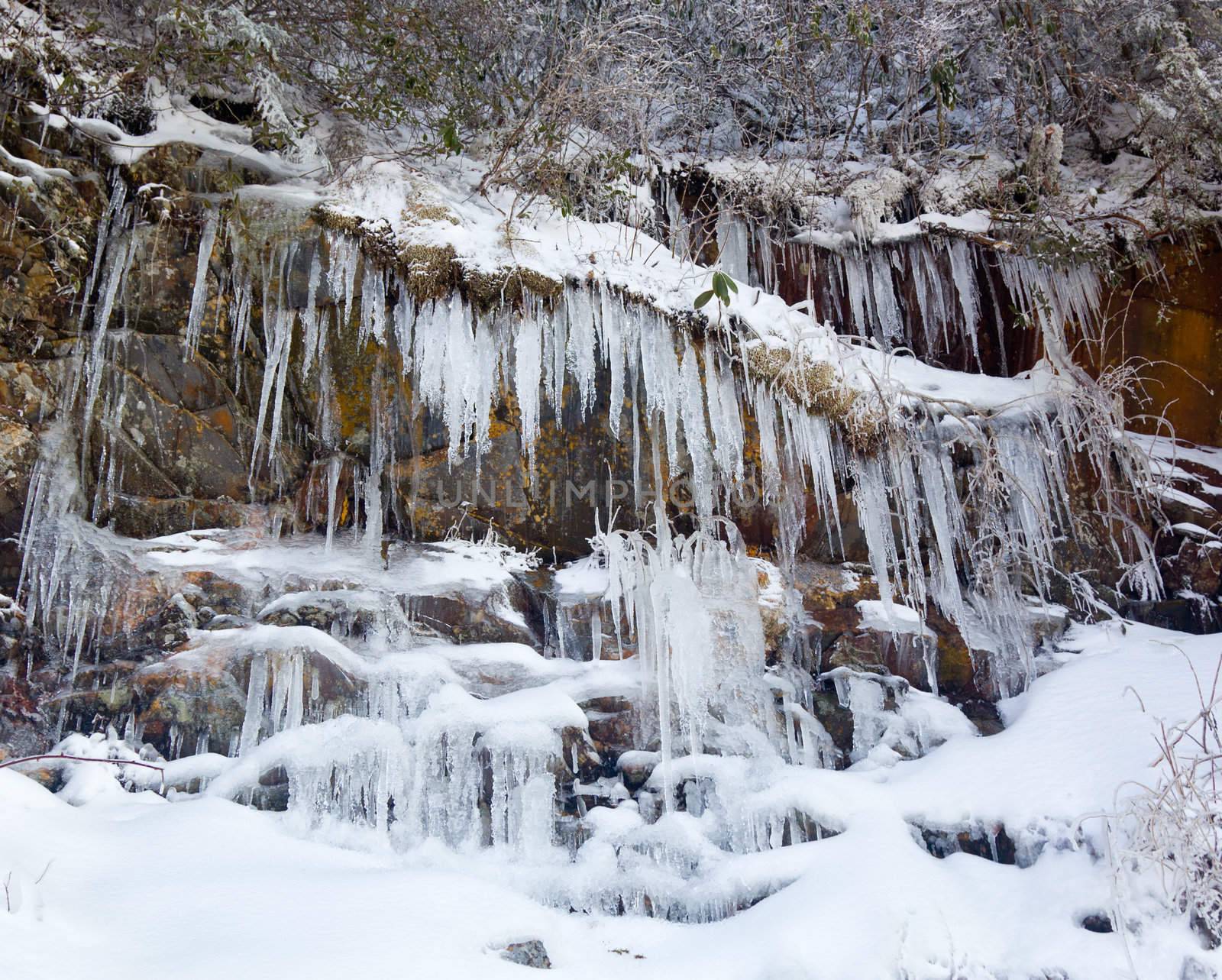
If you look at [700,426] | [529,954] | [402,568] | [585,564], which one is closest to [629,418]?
[700,426]

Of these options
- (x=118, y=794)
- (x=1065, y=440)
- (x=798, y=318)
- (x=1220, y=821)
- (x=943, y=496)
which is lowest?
(x=1220, y=821)

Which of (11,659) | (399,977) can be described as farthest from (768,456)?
(11,659)

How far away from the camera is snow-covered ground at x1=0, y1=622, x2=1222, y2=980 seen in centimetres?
296

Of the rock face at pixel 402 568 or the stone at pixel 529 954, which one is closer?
the stone at pixel 529 954

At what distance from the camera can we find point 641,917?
381cm

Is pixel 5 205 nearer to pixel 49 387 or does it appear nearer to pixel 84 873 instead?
pixel 49 387

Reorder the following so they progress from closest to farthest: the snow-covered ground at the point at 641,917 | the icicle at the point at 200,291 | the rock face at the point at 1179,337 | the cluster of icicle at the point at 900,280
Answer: the snow-covered ground at the point at 641,917, the icicle at the point at 200,291, the rock face at the point at 1179,337, the cluster of icicle at the point at 900,280

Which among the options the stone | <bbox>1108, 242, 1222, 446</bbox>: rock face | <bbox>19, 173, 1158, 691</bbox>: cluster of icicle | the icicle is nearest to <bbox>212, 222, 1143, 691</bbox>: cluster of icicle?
<bbox>19, 173, 1158, 691</bbox>: cluster of icicle

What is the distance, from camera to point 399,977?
116 inches

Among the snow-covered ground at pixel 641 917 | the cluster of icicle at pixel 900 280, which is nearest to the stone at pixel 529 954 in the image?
the snow-covered ground at pixel 641 917

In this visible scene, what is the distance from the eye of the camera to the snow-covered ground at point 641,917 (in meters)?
2.96

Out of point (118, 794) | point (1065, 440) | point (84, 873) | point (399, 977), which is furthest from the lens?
point (1065, 440)

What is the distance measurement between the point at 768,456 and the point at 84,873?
13.1 ft

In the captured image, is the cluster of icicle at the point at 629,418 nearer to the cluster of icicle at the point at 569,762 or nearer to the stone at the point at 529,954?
the cluster of icicle at the point at 569,762
